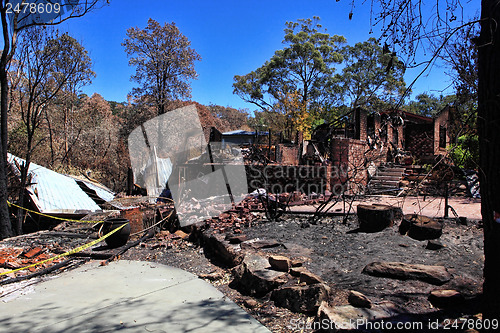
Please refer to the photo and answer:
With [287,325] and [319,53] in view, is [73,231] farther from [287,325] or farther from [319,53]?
[319,53]

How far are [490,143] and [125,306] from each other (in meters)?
3.96

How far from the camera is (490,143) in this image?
6.95 feet

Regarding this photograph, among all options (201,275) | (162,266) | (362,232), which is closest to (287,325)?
(201,275)

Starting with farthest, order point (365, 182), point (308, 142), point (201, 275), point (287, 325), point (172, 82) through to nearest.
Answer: point (172, 82), point (308, 142), point (365, 182), point (201, 275), point (287, 325)

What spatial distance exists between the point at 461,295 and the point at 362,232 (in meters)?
3.23

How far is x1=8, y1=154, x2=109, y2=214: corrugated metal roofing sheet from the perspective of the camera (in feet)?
31.3

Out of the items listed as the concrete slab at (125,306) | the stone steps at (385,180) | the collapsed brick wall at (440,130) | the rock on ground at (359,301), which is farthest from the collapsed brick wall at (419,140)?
the concrete slab at (125,306)

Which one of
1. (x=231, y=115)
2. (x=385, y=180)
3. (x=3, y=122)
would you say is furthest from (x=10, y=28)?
(x=231, y=115)

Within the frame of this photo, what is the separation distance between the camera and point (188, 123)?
24234 millimetres

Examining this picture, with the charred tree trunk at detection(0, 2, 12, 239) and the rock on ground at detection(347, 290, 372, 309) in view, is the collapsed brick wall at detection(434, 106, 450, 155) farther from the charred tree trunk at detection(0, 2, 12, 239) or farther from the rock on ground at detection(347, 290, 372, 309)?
the charred tree trunk at detection(0, 2, 12, 239)

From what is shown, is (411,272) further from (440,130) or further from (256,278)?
(440,130)

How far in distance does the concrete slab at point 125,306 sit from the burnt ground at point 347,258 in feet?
1.08

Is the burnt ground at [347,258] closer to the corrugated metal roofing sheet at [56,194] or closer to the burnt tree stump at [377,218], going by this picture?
the burnt tree stump at [377,218]

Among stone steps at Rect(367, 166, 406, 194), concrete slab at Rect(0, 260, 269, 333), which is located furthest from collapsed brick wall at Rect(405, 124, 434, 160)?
concrete slab at Rect(0, 260, 269, 333)
